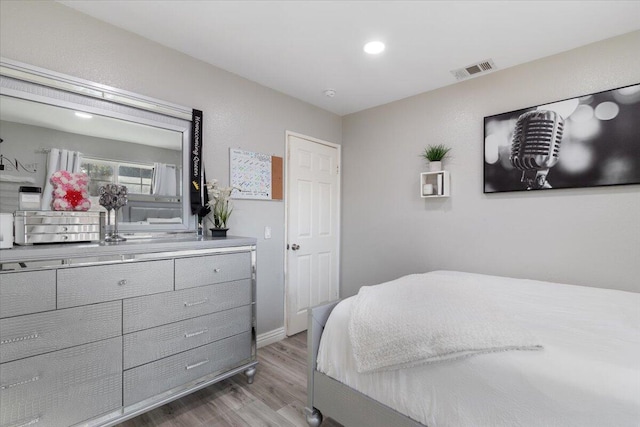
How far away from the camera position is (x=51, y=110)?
1.83m

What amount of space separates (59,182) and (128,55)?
100cm

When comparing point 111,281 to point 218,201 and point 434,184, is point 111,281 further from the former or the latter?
point 434,184

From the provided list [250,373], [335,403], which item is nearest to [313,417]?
[335,403]

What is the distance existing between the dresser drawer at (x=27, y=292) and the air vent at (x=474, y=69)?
3139 mm

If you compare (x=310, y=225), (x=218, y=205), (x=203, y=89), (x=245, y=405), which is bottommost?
(x=245, y=405)

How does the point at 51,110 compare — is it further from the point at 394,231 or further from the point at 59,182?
the point at 394,231

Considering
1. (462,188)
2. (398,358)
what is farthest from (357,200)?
(398,358)

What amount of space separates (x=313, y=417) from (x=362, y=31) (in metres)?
2.50

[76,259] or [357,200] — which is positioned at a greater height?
[357,200]

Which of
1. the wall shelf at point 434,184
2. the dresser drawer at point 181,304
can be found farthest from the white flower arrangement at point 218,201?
the wall shelf at point 434,184

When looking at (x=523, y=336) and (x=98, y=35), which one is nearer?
(x=523, y=336)

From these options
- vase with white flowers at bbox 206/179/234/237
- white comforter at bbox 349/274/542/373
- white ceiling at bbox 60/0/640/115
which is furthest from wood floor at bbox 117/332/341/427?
white ceiling at bbox 60/0/640/115

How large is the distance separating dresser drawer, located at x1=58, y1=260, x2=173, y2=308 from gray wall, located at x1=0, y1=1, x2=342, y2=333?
990mm

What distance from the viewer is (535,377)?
1117 millimetres
